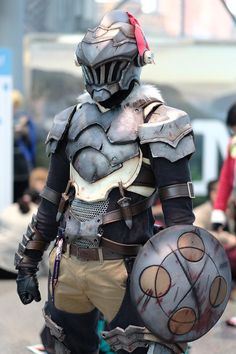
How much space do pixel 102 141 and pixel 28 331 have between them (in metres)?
2.21

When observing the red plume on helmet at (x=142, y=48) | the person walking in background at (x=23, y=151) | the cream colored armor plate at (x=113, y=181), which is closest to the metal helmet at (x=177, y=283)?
the cream colored armor plate at (x=113, y=181)

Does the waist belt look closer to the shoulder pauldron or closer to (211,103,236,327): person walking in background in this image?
the shoulder pauldron

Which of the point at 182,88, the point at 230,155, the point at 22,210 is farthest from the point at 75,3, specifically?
the point at 230,155

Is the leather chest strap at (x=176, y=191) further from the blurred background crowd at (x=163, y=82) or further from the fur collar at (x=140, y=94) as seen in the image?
the blurred background crowd at (x=163, y=82)

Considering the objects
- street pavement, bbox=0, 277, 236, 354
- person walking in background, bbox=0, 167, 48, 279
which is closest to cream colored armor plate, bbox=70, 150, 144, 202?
street pavement, bbox=0, 277, 236, 354

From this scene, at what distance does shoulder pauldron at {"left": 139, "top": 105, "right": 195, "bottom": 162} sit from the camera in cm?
266

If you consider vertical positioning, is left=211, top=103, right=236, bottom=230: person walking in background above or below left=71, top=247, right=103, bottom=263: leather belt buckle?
below

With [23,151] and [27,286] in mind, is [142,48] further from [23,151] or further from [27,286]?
[23,151]

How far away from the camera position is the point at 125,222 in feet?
9.11

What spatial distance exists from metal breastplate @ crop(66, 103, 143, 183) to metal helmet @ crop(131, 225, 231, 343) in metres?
0.34

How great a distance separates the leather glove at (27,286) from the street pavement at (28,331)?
4.16 ft

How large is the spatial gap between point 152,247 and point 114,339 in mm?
418

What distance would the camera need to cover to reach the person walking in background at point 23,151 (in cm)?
764

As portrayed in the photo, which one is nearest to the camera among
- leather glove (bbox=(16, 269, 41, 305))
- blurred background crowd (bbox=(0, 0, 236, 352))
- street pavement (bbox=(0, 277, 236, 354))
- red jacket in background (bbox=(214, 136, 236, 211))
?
leather glove (bbox=(16, 269, 41, 305))
